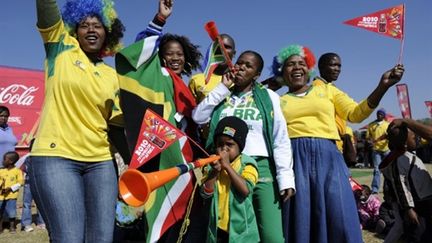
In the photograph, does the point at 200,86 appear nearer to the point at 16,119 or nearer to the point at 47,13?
the point at 47,13

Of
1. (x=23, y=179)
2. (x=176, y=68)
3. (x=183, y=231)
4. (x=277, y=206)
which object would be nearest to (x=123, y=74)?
(x=176, y=68)

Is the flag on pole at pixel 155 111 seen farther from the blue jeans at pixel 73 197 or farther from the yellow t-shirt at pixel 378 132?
the yellow t-shirt at pixel 378 132

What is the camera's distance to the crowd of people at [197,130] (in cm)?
265

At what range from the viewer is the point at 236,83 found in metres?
3.45

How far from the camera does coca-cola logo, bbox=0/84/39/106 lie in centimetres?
1037

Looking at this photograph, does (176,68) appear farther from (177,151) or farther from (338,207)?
(338,207)

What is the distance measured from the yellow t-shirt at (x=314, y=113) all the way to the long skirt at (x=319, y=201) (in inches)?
3.3

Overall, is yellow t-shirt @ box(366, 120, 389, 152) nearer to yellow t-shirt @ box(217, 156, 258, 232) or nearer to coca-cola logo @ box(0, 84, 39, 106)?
coca-cola logo @ box(0, 84, 39, 106)

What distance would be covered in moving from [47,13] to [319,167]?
233cm

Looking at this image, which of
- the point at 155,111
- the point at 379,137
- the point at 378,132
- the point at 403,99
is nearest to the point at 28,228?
the point at 155,111

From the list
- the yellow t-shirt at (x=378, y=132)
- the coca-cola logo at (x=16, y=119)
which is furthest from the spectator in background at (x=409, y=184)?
the coca-cola logo at (x=16, y=119)

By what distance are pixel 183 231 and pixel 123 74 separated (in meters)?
1.21

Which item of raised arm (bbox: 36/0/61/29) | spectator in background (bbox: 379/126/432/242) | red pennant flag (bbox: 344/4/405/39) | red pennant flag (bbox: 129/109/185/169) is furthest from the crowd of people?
spectator in background (bbox: 379/126/432/242)

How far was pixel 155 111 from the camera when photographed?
10.4ft
